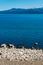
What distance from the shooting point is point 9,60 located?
50.8 feet

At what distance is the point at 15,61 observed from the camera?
49.8 feet

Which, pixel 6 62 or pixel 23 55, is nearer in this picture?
pixel 6 62

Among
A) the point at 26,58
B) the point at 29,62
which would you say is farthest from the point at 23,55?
the point at 29,62

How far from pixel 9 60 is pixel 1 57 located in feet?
3.17

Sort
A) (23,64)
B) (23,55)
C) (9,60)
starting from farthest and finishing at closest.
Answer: (23,55)
(9,60)
(23,64)

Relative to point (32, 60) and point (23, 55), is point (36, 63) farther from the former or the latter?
point (23, 55)

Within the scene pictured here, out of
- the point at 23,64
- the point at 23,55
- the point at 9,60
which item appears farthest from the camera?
the point at 23,55

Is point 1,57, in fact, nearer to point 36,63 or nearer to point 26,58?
point 26,58

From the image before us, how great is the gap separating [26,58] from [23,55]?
0.70 metres

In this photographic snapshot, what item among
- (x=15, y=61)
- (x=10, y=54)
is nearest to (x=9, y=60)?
(x=15, y=61)

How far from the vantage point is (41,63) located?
14.8 metres

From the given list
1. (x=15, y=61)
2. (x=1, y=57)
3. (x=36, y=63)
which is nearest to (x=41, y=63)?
(x=36, y=63)

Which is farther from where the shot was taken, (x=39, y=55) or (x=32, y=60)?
(x=39, y=55)

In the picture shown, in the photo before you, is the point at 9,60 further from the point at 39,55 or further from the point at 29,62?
the point at 39,55
